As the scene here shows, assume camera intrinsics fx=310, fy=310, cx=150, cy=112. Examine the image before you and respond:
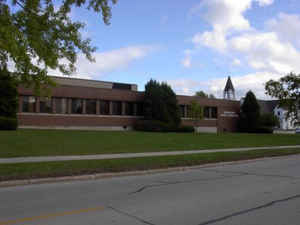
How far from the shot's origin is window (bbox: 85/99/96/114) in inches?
1497

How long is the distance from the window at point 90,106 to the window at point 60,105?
2756 mm

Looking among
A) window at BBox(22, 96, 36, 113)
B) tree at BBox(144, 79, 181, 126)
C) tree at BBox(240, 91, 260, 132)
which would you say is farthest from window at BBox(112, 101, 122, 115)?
tree at BBox(240, 91, 260, 132)

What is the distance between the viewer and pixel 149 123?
3778 cm

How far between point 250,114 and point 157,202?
1910 inches

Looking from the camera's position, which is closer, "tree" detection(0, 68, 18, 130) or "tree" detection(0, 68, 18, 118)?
"tree" detection(0, 68, 18, 130)

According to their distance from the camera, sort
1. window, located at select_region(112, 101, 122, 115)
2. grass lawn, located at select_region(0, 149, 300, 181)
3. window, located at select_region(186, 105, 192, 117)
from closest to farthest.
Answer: grass lawn, located at select_region(0, 149, 300, 181)
window, located at select_region(112, 101, 122, 115)
window, located at select_region(186, 105, 192, 117)

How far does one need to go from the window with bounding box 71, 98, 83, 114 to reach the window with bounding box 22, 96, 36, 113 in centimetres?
445

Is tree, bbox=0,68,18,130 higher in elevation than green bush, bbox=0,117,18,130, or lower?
higher

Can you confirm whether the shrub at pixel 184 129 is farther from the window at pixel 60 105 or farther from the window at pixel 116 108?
the window at pixel 60 105

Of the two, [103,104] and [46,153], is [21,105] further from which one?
[46,153]

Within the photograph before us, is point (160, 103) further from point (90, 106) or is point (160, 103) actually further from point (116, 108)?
point (90, 106)

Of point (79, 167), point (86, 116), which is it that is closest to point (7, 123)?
point (86, 116)

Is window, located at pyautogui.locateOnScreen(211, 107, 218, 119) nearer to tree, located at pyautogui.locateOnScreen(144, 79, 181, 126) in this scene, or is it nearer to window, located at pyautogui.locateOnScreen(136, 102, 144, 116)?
tree, located at pyautogui.locateOnScreen(144, 79, 181, 126)

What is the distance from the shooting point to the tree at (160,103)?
129 ft
